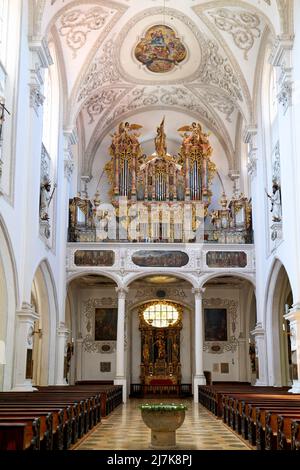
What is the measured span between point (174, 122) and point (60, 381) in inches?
510

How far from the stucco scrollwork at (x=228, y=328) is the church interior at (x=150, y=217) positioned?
0.06m

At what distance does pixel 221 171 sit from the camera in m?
27.1

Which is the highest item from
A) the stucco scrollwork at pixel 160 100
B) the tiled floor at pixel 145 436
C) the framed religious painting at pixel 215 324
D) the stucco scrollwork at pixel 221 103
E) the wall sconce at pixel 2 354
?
the stucco scrollwork at pixel 160 100

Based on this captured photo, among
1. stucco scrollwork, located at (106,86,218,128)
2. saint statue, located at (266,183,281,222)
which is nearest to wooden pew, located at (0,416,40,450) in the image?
saint statue, located at (266,183,281,222)

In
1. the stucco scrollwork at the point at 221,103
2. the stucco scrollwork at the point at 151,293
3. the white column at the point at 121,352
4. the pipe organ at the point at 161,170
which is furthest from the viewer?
the stucco scrollwork at the point at 151,293

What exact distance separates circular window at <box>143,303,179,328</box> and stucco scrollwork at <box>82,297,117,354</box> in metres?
1.56

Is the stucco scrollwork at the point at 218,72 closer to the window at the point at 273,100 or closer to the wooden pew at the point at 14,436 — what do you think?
the window at the point at 273,100

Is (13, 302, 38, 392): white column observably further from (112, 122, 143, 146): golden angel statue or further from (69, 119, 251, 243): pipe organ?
(112, 122, 143, 146): golden angel statue

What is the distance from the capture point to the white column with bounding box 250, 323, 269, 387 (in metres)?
20.4

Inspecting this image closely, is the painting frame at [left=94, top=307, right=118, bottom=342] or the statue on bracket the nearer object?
the statue on bracket

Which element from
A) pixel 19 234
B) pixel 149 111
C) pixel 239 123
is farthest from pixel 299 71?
pixel 149 111

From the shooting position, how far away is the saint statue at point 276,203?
59.9 ft

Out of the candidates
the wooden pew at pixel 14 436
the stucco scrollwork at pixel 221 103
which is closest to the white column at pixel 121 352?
the stucco scrollwork at pixel 221 103

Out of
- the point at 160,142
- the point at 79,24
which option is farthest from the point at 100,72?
the point at 160,142
